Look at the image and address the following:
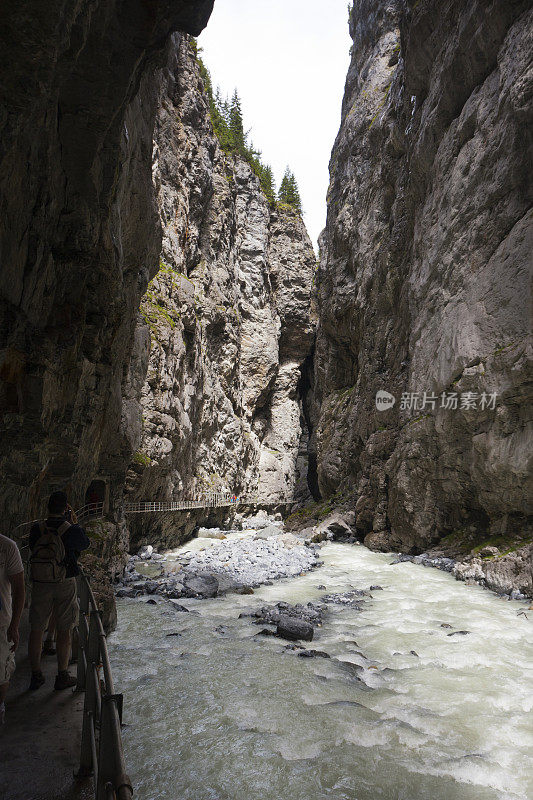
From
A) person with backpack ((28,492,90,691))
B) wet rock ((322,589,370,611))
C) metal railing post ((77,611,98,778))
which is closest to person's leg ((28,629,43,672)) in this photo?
person with backpack ((28,492,90,691))

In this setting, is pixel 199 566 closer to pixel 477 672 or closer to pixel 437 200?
pixel 477 672

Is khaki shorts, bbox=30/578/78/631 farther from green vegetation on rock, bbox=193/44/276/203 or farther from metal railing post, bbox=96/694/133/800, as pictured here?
green vegetation on rock, bbox=193/44/276/203

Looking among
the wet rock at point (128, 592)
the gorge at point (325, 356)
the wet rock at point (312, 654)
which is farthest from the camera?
the wet rock at point (128, 592)

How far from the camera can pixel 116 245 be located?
317 inches

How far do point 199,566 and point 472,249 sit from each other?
1420 centimetres

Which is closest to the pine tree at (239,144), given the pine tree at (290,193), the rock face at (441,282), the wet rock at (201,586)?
the pine tree at (290,193)

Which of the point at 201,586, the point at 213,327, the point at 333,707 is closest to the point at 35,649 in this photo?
the point at 333,707

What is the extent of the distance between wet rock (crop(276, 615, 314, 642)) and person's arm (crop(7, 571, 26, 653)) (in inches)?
228

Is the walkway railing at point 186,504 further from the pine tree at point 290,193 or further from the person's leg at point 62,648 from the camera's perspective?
the pine tree at point 290,193

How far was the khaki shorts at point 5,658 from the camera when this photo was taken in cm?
317

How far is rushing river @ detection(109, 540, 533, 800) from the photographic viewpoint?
4.13 metres

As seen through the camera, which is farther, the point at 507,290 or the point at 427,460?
the point at 427,460

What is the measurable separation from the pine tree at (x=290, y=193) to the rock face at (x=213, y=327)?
7.06ft

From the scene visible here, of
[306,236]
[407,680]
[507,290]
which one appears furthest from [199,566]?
[306,236]
